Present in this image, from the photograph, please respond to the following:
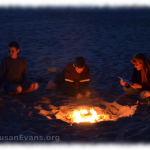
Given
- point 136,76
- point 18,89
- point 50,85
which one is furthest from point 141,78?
point 18,89

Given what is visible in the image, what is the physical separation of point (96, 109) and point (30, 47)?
8292mm

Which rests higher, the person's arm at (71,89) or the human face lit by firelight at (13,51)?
the human face lit by firelight at (13,51)

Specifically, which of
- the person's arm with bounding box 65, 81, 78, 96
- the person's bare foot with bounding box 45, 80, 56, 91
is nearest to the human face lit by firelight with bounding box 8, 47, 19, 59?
the person's bare foot with bounding box 45, 80, 56, 91

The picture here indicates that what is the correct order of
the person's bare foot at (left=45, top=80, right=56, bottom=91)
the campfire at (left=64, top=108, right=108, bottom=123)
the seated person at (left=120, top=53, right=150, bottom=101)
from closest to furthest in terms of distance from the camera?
1. the campfire at (left=64, top=108, right=108, bottom=123)
2. the seated person at (left=120, top=53, right=150, bottom=101)
3. the person's bare foot at (left=45, top=80, right=56, bottom=91)

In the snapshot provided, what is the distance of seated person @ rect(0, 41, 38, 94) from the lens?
657 cm

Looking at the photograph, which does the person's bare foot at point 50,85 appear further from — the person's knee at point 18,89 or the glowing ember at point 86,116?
the glowing ember at point 86,116

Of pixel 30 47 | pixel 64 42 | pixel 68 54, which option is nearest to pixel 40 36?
pixel 64 42

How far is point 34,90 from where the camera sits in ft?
23.9

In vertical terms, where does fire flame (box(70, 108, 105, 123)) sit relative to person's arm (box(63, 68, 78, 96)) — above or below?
below

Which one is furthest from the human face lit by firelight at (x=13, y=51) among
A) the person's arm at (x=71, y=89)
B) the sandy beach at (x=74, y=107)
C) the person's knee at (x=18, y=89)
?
the person's arm at (x=71, y=89)

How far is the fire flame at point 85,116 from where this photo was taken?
5.46 meters

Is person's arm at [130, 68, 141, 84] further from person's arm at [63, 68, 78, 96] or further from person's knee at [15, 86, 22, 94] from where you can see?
person's knee at [15, 86, 22, 94]

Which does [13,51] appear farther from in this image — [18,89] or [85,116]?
[85,116]

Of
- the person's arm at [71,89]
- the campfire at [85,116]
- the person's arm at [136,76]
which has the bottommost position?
the campfire at [85,116]
